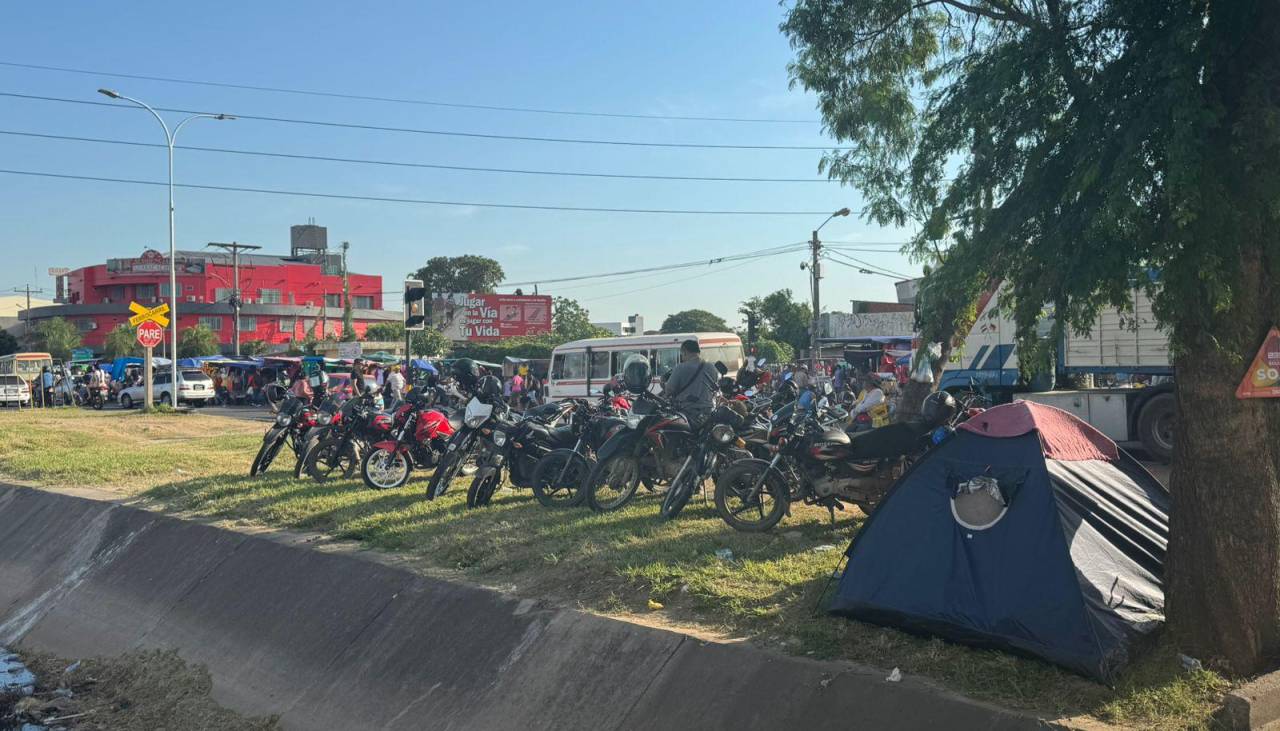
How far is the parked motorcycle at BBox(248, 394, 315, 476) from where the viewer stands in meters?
12.8

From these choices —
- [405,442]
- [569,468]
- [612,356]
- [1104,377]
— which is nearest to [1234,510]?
[569,468]

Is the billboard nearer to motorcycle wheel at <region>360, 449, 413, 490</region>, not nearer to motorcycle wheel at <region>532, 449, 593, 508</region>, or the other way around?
motorcycle wheel at <region>360, 449, 413, 490</region>

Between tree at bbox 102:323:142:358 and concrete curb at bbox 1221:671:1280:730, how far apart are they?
2555 inches

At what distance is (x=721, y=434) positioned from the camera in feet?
28.7

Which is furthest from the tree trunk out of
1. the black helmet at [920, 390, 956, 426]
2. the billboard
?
the billboard

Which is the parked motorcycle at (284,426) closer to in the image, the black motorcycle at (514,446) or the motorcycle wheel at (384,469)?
the motorcycle wheel at (384,469)

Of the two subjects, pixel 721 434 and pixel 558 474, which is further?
pixel 558 474

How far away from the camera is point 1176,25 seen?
458 centimetres

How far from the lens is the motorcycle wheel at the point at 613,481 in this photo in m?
9.16

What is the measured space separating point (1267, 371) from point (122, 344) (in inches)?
2579

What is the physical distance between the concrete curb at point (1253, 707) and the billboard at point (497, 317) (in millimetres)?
58189

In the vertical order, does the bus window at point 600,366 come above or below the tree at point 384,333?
below

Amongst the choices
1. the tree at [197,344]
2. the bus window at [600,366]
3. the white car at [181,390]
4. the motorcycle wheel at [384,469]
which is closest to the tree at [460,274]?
the tree at [197,344]

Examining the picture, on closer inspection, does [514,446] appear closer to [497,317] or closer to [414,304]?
[414,304]
